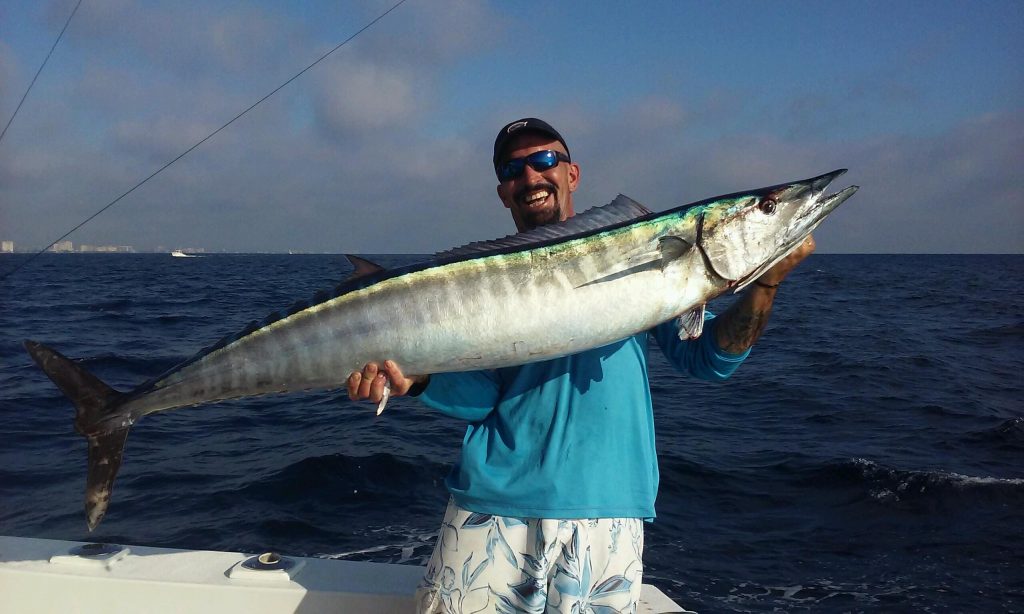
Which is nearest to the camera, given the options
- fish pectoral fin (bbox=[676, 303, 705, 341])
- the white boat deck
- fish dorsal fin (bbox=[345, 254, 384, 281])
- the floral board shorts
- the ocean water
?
the floral board shorts

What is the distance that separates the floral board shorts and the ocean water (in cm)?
361

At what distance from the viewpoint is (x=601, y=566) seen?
2562 millimetres

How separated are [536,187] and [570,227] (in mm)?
509

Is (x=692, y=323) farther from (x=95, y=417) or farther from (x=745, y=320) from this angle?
(x=95, y=417)

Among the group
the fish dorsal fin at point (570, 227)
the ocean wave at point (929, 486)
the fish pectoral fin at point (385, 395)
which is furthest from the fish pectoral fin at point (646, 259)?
the ocean wave at point (929, 486)

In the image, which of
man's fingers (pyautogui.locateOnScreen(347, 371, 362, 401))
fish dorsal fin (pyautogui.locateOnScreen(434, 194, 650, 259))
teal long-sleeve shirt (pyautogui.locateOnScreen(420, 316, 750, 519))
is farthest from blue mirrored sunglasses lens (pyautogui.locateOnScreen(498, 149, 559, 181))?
man's fingers (pyautogui.locateOnScreen(347, 371, 362, 401))

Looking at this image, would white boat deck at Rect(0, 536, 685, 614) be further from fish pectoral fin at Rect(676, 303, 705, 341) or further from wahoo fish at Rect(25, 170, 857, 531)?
fish pectoral fin at Rect(676, 303, 705, 341)

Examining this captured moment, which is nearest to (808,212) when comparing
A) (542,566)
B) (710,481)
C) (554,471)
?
(554,471)

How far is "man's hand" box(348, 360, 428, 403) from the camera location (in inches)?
108

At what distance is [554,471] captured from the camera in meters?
2.58

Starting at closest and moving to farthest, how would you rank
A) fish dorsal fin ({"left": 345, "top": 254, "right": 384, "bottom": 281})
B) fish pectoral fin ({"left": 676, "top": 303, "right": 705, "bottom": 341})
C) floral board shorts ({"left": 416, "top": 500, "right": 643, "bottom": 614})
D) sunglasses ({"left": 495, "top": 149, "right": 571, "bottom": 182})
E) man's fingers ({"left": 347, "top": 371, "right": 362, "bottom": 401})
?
floral board shorts ({"left": 416, "top": 500, "right": 643, "bottom": 614})
fish pectoral fin ({"left": 676, "top": 303, "right": 705, "bottom": 341})
man's fingers ({"left": 347, "top": 371, "right": 362, "bottom": 401})
fish dorsal fin ({"left": 345, "top": 254, "right": 384, "bottom": 281})
sunglasses ({"left": 495, "top": 149, "right": 571, "bottom": 182})

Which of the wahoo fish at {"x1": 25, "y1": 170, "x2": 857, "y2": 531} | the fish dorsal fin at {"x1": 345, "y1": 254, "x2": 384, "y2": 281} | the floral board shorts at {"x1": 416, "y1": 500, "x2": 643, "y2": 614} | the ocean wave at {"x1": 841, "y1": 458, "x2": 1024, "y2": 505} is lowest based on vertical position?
the ocean wave at {"x1": 841, "y1": 458, "x2": 1024, "y2": 505}

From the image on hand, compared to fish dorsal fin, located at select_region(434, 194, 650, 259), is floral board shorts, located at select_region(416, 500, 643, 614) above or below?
below

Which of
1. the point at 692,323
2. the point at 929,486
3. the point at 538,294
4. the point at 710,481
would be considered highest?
the point at 538,294
